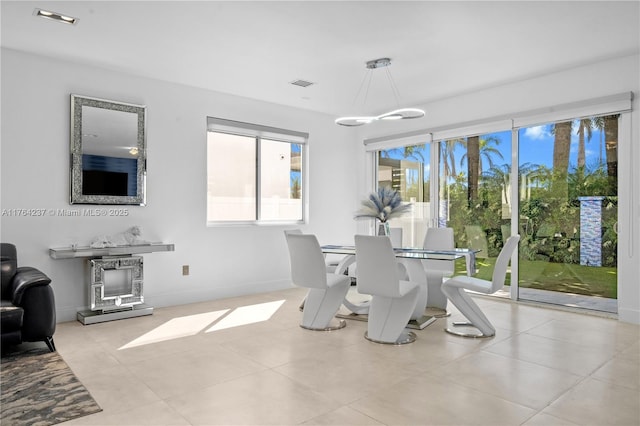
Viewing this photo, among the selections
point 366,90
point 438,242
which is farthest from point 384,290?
point 366,90

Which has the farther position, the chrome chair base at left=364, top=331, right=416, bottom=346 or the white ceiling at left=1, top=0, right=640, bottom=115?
the chrome chair base at left=364, top=331, right=416, bottom=346

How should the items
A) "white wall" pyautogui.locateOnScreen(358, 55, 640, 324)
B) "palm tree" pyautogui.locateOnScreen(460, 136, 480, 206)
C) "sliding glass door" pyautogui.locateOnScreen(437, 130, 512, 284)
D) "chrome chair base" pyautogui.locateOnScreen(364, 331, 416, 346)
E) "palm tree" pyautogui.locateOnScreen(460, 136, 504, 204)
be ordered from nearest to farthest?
1. "chrome chair base" pyautogui.locateOnScreen(364, 331, 416, 346)
2. "white wall" pyautogui.locateOnScreen(358, 55, 640, 324)
3. "sliding glass door" pyautogui.locateOnScreen(437, 130, 512, 284)
4. "palm tree" pyautogui.locateOnScreen(460, 136, 504, 204)
5. "palm tree" pyautogui.locateOnScreen(460, 136, 480, 206)

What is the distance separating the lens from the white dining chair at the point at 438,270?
16.4 feet

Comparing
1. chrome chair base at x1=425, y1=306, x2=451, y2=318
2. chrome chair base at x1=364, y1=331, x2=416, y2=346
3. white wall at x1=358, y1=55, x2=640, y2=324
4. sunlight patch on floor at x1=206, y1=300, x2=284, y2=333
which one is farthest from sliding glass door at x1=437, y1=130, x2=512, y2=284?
sunlight patch on floor at x1=206, y1=300, x2=284, y2=333

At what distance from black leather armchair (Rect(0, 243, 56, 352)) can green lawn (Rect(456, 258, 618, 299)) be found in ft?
15.6

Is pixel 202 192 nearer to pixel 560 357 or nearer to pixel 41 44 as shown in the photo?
pixel 41 44

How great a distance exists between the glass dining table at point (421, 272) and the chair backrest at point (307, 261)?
450 mm

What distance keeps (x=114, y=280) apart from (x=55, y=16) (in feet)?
8.30

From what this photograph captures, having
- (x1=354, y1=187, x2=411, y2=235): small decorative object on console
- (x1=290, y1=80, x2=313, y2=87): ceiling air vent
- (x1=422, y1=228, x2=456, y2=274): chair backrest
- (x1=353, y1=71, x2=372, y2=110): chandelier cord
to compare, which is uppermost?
(x1=353, y1=71, x2=372, y2=110): chandelier cord

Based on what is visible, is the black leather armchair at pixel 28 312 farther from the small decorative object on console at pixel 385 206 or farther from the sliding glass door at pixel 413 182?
the sliding glass door at pixel 413 182

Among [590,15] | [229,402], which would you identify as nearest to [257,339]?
[229,402]

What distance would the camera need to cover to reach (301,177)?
6824 mm

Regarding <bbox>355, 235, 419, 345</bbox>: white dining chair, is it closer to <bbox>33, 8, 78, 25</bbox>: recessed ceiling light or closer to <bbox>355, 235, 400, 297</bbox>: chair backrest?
<bbox>355, 235, 400, 297</bbox>: chair backrest

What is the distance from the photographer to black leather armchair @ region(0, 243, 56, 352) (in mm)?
3318
